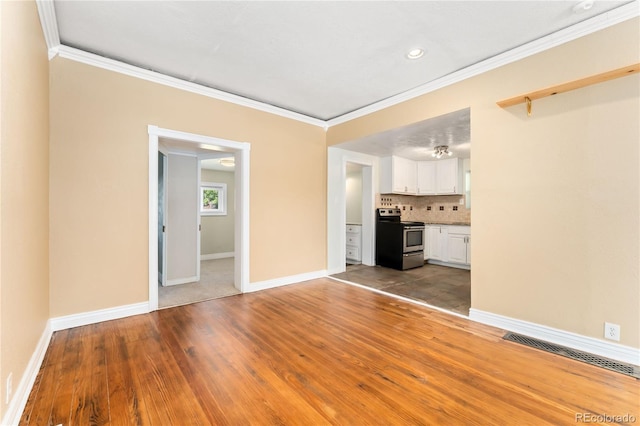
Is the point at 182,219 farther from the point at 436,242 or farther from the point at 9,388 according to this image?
the point at 436,242

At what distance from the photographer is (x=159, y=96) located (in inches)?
127

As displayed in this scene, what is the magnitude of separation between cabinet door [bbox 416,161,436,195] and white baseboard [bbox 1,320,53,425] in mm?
6410

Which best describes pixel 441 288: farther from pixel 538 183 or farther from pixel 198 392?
pixel 198 392

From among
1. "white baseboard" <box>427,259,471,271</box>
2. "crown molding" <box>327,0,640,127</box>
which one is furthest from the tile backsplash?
"crown molding" <box>327,0,640,127</box>

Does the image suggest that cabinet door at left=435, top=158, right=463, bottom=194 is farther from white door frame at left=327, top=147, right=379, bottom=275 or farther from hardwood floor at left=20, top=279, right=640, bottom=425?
hardwood floor at left=20, top=279, right=640, bottom=425

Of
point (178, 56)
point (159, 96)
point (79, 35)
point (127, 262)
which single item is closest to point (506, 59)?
point (178, 56)

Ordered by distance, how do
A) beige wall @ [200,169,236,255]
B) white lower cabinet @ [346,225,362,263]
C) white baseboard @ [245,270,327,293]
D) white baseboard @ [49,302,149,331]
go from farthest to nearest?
beige wall @ [200,169,236,255]
white lower cabinet @ [346,225,362,263]
white baseboard @ [245,270,327,293]
white baseboard @ [49,302,149,331]

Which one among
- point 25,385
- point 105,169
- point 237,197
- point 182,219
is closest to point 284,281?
point 237,197

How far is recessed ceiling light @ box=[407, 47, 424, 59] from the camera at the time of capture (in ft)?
8.80

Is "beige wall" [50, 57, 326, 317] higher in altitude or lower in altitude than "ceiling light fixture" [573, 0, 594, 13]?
lower

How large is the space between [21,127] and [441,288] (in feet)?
15.6

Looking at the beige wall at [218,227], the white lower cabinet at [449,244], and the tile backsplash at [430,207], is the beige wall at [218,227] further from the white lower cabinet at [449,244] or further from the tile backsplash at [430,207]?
the white lower cabinet at [449,244]

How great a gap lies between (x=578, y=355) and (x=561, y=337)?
0.19 meters

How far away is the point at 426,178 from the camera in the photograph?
6.39 meters
